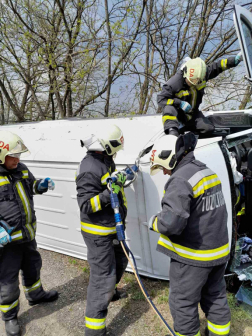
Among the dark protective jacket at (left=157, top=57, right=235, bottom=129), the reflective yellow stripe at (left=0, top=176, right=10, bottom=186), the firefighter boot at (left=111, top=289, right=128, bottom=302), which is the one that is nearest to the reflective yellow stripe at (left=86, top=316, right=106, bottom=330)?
the firefighter boot at (left=111, top=289, right=128, bottom=302)

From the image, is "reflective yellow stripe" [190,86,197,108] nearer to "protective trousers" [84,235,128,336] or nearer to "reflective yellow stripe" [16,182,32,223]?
"protective trousers" [84,235,128,336]

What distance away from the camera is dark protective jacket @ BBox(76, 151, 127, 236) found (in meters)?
2.11

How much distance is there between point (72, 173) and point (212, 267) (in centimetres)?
177

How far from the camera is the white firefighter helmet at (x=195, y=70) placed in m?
3.15

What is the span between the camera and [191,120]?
11.6ft

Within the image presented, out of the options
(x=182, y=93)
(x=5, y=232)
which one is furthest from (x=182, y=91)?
(x=5, y=232)

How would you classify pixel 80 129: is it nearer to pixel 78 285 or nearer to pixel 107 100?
pixel 78 285

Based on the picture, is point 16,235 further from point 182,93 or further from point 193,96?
point 193,96

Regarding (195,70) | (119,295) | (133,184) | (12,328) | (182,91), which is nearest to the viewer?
(12,328)

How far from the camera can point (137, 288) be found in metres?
2.95

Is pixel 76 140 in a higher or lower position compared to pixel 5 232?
higher

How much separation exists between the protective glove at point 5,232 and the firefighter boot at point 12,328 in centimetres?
86

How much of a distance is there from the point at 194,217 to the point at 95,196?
2.53ft

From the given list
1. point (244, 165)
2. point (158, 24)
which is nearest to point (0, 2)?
point (158, 24)
